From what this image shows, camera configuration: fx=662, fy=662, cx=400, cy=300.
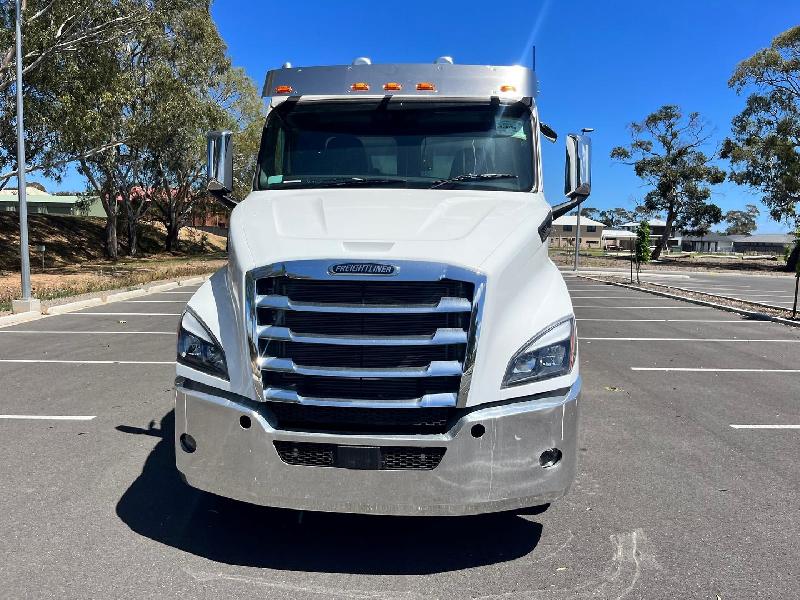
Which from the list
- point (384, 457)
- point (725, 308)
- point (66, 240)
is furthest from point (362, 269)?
point (66, 240)

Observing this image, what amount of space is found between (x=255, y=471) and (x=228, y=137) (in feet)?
9.49

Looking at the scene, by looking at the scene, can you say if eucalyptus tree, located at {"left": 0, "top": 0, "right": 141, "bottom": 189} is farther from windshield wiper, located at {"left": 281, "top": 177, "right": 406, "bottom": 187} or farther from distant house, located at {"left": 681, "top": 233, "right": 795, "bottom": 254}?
distant house, located at {"left": 681, "top": 233, "right": 795, "bottom": 254}

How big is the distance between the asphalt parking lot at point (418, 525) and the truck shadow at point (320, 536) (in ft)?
0.04

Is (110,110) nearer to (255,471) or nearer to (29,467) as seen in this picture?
(29,467)

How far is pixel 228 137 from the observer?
5.16 m

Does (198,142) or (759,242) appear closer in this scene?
(198,142)

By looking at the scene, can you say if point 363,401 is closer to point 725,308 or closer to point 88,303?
point 88,303

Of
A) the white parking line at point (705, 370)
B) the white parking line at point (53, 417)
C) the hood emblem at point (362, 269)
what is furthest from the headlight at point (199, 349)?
the white parking line at point (705, 370)

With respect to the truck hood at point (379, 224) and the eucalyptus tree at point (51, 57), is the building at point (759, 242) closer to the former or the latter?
the eucalyptus tree at point (51, 57)

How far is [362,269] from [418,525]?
173 cm

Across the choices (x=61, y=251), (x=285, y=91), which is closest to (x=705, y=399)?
(x=285, y=91)

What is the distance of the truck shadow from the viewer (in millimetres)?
3545

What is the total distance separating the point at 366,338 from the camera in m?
3.28

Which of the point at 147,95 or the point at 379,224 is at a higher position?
the point at 147,95
